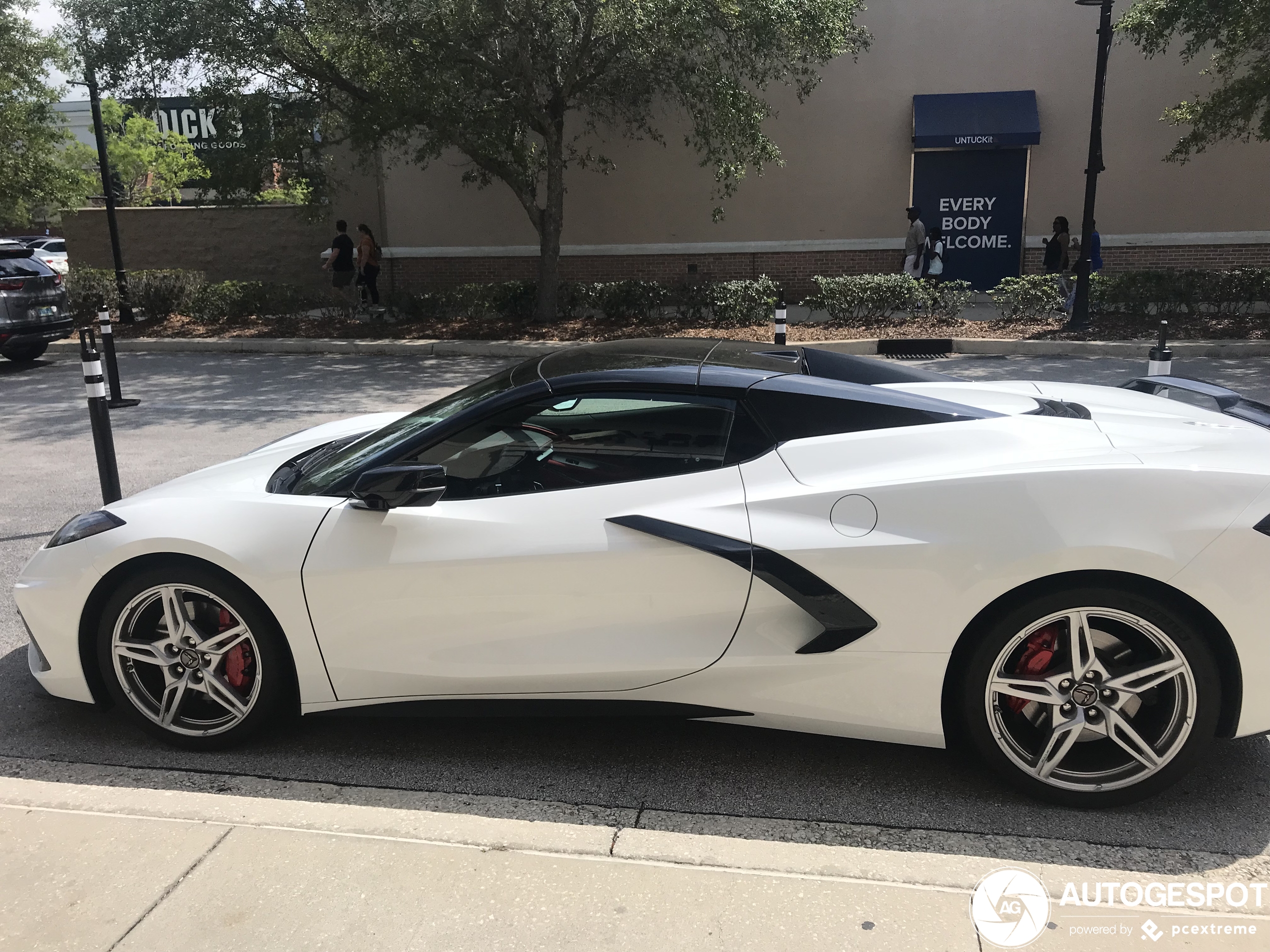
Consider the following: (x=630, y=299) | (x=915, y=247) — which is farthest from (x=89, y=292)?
(x=915, y=247)

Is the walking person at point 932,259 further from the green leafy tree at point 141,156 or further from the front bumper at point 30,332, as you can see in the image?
the green leafy tree at point 141,156

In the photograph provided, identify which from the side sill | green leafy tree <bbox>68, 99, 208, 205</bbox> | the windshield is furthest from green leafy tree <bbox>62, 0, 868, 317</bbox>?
green leafy tree <bbox>68, 99, 208, 205</bbox>

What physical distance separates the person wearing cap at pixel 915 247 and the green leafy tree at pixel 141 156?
95.6 feet

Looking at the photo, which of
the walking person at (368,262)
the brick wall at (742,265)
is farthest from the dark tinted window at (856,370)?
the brick wall at (742,265)

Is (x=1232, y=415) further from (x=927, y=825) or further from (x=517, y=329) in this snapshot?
(x=517, y=329)

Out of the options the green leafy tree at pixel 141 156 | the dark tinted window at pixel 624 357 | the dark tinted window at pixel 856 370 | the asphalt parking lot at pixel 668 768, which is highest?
the green leafy tree at pixel 141 156

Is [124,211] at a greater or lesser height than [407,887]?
greater

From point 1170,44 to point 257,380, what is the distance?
53.6ft

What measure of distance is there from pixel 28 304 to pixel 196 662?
13.3 meters

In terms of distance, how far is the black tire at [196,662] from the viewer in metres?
3.40

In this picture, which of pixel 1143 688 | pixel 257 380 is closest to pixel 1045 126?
pixel 257 380

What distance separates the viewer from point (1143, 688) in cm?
293

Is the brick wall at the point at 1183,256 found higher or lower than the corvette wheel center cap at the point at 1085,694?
higher

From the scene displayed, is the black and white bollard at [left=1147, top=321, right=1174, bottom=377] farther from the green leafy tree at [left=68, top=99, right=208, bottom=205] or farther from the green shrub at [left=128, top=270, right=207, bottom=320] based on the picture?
the green leafy tree at [left=68, top=99, right=208, bottom=205]
